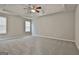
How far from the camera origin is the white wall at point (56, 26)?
7.11 feet

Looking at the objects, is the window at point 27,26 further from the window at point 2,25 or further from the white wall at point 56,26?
the window at point 2,25

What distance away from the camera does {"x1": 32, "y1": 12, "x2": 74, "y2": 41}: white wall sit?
2166mm

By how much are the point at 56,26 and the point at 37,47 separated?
39cm

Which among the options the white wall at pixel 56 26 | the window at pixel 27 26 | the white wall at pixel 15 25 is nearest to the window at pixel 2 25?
the white wall at pixel 15 25

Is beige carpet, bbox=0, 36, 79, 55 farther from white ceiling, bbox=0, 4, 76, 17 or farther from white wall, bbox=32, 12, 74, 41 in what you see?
white ceiling, bbox=0, 4, 76, 17

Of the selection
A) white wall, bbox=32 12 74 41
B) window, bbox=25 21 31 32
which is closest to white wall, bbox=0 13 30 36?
window, bbox=25 21 31 32

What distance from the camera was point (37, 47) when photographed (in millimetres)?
2193

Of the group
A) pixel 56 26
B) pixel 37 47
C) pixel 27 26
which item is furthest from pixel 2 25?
pixel 56 26
